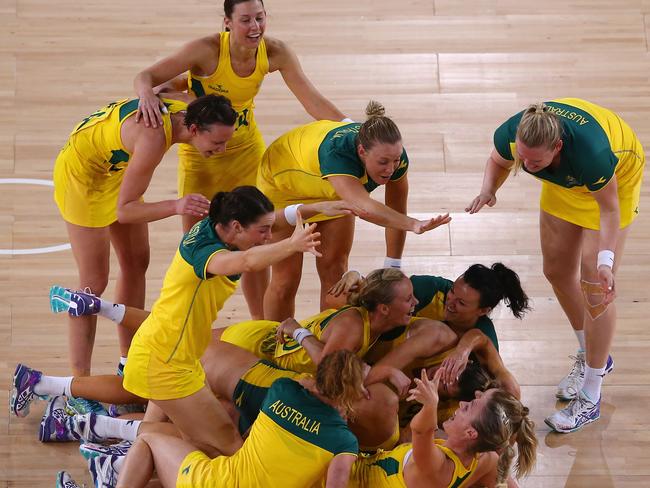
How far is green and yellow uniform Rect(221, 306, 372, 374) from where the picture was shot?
4054 mm

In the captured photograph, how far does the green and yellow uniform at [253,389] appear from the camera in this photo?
3967mm

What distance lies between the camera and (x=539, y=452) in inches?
173

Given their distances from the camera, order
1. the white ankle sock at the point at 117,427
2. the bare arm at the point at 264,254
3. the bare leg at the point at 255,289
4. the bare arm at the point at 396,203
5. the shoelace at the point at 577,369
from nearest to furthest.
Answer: the bare arm at the point at 264,254, the white ankle sock at the point at 117,427, the bare arm at the point at 396,203, the shoelace at the point at 577,369, the bare leg at the point at 255,289

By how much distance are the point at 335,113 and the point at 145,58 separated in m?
2.06

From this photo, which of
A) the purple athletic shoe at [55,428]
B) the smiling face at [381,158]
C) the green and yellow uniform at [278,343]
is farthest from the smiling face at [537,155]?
the purple athletic shoe at [55,428]

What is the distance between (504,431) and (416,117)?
2.77 metres

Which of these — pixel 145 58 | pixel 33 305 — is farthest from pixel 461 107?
pixel 33 305

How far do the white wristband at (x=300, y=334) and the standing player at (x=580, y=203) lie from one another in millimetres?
866

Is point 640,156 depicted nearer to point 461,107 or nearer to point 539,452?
point 539,452

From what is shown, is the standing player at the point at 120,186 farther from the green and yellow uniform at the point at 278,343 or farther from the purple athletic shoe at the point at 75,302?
the green and yellow uniform at the point at 278,343

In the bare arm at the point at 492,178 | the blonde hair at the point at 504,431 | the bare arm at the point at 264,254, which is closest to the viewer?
the bare arm at the point at 264,254

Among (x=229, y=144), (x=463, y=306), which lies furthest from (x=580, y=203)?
(x=229, y=144)

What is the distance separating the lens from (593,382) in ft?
14.7

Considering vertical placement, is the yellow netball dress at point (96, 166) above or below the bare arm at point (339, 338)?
above
